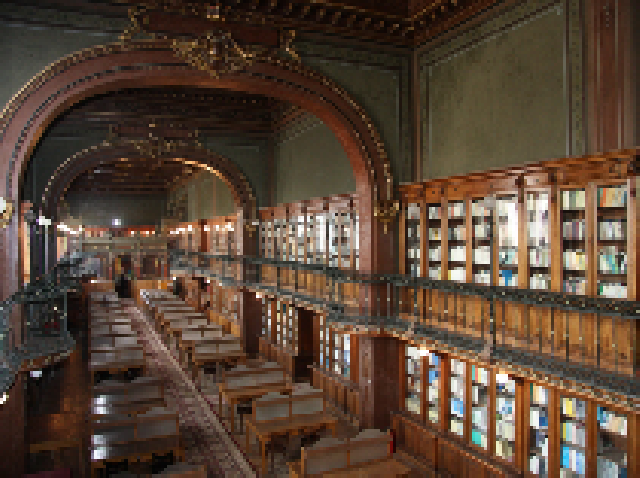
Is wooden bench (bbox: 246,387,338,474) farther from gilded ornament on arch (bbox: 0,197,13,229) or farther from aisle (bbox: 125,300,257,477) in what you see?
gilded ornament on arch (bbox: 0,197,13,229)

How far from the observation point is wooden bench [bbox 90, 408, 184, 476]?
25.2 ft

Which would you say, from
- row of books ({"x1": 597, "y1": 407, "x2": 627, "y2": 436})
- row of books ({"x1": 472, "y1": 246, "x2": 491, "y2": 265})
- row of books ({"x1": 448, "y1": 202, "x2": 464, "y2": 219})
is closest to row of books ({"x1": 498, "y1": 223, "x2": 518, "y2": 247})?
row of books ({"x1": 472, "y1": 246, "x2": 491, "y2": 265})

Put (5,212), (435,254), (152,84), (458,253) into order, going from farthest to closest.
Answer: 1. (435,254)
2. (152,84)
3. (458,253)
4. (5,212)

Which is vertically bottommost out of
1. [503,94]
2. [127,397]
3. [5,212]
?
[127,397]

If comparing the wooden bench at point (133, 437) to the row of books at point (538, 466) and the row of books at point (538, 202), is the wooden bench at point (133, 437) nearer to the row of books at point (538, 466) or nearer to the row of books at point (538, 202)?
the row of books at point (538, 466)

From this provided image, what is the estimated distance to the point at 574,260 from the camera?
19.9 feet

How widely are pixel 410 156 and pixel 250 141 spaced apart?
772 cm

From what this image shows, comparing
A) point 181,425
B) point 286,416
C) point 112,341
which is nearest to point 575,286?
point 286,416

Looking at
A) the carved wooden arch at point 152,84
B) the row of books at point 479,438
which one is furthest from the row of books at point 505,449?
the carved wooden arch at point 152,84

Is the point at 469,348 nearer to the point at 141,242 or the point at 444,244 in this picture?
the point at 444,244

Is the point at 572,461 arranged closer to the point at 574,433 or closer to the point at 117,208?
the point at 574,433

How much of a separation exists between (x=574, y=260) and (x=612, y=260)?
1.56ft

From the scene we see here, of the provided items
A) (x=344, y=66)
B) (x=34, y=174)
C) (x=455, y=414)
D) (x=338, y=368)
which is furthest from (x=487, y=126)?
(x=34, y=174)

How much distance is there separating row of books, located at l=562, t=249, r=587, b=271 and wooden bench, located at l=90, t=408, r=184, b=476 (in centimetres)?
687
